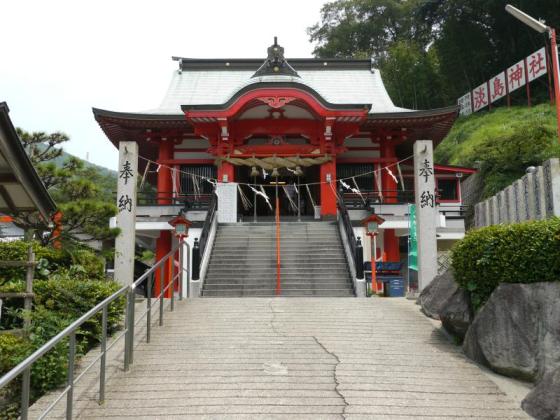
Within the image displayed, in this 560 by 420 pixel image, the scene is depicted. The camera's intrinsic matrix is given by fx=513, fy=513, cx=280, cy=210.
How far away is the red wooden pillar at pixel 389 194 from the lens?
17328 millimetres

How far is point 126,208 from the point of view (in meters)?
10.1

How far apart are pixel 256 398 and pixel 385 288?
813cm

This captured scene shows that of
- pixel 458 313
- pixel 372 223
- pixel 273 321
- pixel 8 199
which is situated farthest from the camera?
pixel 372 223

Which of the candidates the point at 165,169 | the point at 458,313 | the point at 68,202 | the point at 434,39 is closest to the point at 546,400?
the point at 458,313

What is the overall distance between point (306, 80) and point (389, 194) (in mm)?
6696

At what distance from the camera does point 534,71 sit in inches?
1140

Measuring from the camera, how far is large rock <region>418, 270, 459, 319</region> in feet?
25.5

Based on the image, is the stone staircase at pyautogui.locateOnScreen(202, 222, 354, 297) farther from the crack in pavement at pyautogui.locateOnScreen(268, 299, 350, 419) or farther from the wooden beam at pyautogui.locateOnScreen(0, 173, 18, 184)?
the wooden beam at pyautogui.locateOnScreen(0, 173, 18, 184)

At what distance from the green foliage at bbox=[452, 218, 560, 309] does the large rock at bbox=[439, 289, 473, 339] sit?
0.18 metres

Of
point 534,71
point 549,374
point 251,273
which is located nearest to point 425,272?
point 251,273

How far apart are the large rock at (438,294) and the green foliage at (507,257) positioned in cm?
76

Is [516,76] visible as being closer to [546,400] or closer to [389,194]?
[389,194]

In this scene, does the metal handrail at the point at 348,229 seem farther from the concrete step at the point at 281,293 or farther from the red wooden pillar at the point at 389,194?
the red wooden pillar at the point at 389,194

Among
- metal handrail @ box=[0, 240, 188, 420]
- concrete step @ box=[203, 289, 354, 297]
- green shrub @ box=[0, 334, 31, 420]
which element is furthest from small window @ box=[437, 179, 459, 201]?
green shrub @ box=[0, 334, 31, 420]
